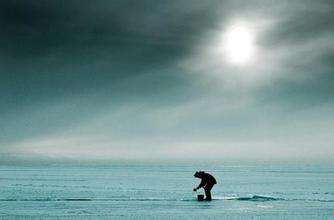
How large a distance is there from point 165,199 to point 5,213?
999 cm

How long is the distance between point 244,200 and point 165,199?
4.77 metres

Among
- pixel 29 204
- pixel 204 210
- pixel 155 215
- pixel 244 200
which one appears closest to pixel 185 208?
pixel 204 210

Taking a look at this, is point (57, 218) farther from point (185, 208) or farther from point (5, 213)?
point (185, 208)

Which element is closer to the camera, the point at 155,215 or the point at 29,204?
the point at 155,215

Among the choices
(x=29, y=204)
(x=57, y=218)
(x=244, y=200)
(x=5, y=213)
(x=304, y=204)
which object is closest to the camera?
(x=57, y=218)

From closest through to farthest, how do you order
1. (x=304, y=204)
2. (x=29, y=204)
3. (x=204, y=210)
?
(x=204, y=210) → (x=29, y=204) → (x=304, y=204)

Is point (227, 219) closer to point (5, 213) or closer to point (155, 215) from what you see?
point (155, 215)

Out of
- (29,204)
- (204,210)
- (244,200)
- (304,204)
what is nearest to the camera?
(204,210)

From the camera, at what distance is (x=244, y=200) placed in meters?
28.6

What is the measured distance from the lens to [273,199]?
29.1 m

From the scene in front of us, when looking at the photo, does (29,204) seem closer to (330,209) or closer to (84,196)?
(84,196)

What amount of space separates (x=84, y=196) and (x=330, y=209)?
47.5 feet

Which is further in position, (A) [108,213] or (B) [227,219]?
(A) [108,213]

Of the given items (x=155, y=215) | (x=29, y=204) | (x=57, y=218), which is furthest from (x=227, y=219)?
(x=29, y=204)
